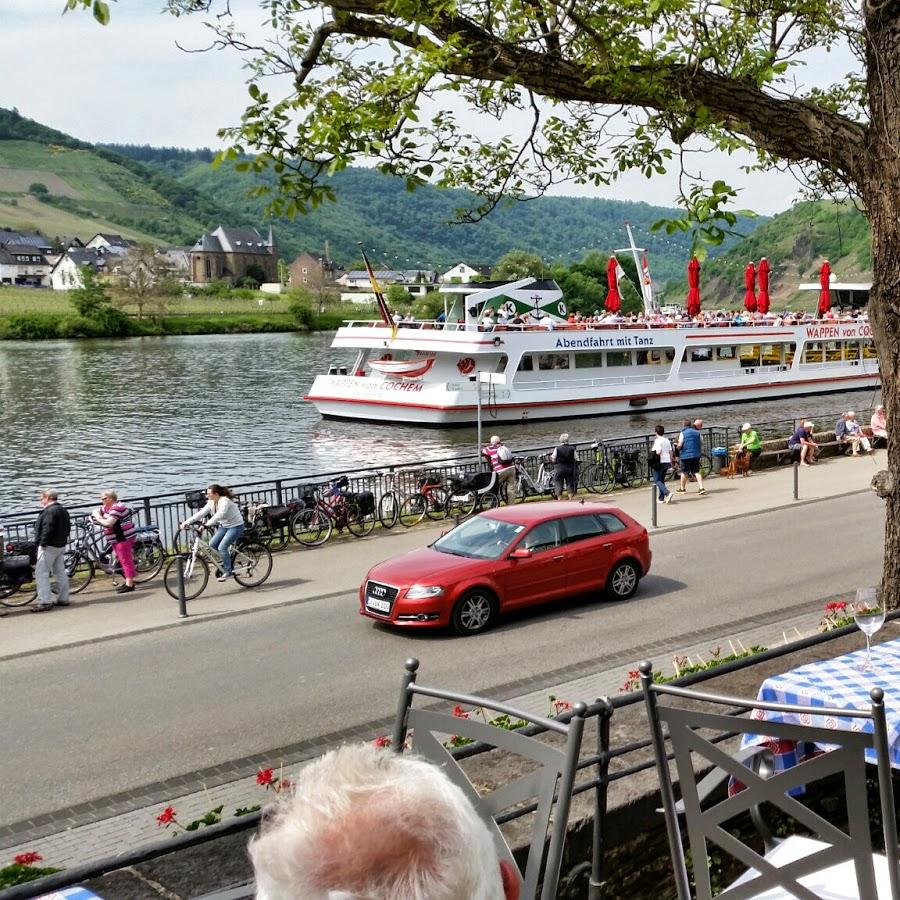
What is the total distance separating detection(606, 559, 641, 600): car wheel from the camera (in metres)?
15.5

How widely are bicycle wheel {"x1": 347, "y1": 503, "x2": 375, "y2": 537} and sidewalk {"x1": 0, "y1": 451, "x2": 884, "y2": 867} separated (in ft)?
0.97

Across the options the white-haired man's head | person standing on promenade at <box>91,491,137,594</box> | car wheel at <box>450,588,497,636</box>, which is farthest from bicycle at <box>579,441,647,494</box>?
the white-haired man's head

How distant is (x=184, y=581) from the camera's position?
16109 mm

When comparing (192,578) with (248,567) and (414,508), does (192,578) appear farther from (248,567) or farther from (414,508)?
(414,508)

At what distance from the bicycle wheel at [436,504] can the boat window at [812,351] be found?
43.4 m

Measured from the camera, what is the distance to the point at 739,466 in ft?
92.5

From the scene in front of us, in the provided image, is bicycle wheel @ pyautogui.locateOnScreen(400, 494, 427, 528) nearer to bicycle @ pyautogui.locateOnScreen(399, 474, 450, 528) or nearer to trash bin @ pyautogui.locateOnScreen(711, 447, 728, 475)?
bicycle @ pyautogui.locateOnScreen(399, 474, 450, 528)

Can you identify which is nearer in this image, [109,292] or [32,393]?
[32,393]

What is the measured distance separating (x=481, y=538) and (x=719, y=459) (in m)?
15.3

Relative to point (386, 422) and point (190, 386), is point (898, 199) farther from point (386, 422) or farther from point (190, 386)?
point (190, 386)

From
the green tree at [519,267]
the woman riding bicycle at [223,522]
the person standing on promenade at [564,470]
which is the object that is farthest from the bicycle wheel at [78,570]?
the green tree at [519,267]

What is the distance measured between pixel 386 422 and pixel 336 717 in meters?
41.4

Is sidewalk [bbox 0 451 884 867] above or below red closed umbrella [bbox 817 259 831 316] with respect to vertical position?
below

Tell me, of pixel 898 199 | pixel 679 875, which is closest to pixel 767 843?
pixel 679 875
